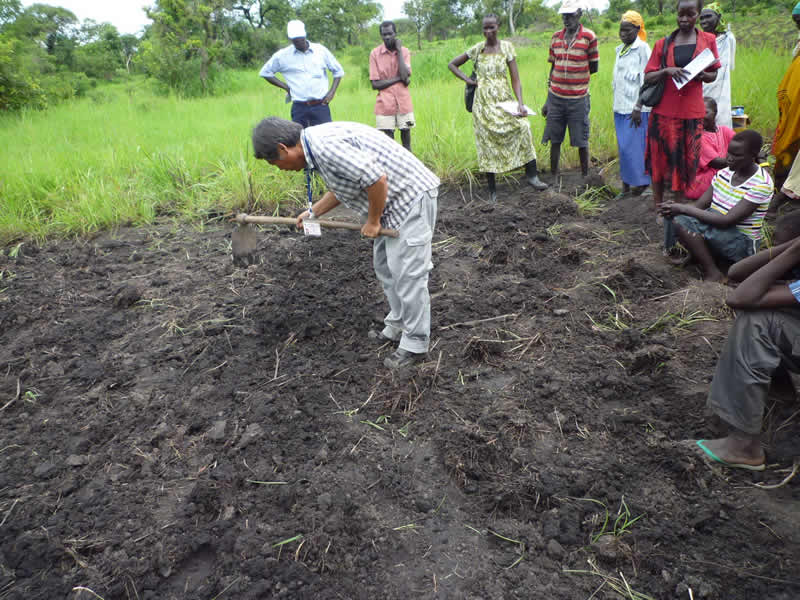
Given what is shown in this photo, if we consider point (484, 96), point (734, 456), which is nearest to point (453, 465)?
point (734, 456)

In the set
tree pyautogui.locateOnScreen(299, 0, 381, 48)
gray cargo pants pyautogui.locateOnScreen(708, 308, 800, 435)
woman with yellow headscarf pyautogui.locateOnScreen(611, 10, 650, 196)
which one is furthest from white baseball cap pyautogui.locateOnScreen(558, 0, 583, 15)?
tree pyautogui.locateOnScreen(299, 0, 381, 48)

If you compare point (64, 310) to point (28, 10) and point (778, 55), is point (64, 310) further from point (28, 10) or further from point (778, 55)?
point (28, 10)

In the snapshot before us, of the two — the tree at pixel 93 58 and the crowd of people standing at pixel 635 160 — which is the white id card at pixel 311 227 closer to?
the crowd of people standing at pixel 635 160

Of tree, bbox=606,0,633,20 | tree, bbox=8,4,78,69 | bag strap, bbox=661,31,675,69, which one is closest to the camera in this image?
bag strap, bbox=661,31,675,69

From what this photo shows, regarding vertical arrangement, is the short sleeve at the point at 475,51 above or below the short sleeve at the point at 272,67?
below

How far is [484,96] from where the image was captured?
4.84m

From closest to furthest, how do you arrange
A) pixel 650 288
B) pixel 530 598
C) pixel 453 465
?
pixel 530 598
pixel 453 465
pixel 650 288

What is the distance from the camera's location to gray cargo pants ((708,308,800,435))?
184 centimetres

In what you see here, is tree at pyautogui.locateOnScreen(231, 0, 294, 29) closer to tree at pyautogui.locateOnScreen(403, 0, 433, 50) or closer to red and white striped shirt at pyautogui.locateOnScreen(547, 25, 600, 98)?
tree at pyautogui.locateOnScreen(403, 0, 433, 50)

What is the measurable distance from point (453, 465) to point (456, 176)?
383 centimetres

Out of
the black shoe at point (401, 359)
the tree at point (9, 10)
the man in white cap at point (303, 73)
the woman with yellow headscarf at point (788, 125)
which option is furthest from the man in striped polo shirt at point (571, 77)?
the tree at point (9, 10)

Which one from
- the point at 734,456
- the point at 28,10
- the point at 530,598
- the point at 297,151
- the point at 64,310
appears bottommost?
the point at 530,598

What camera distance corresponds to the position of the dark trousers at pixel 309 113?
18.4ft

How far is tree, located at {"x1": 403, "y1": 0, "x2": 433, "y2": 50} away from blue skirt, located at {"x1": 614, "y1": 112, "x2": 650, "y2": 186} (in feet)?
116
